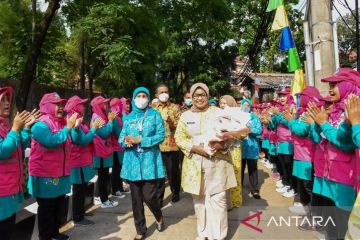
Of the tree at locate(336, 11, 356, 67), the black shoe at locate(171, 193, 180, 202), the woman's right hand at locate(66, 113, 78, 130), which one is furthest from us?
the tree at locate(336, 11, 356, 67)

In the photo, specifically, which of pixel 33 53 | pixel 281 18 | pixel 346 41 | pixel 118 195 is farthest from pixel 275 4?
pixel 346 41

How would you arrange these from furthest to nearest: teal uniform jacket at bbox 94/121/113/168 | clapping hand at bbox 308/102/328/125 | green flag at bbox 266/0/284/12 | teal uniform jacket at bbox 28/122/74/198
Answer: green flag at bbox 266/0/284/12 → teal uniform jacket at bbox 94/121/113/168 → teal uniform jacket at bbox 28/122/74/198 → clapping hand at bbox 308/102/328/125

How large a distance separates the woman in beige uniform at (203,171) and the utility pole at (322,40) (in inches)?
86.6

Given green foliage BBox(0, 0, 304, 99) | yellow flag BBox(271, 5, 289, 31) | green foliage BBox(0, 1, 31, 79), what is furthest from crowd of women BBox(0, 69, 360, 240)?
green foliage BBox(0, 1, 31, 79)

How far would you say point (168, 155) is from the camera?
670cm

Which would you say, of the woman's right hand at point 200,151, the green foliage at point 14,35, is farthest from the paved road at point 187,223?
the green foliage at point 14,35

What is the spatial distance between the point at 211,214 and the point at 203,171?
1.72 ft

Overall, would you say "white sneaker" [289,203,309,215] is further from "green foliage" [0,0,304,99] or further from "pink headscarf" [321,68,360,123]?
"green foliage" [0,0,304,99]

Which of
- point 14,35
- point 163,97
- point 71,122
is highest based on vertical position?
point 14,35

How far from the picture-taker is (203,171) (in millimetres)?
4477

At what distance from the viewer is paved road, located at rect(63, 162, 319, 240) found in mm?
4863

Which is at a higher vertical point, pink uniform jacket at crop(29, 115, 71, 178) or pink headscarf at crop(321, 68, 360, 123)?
pink headscarf at crop(321, 68, 360, 123)

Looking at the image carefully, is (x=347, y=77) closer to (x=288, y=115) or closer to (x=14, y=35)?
(x=288, y=115)

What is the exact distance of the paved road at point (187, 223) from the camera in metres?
4.86
